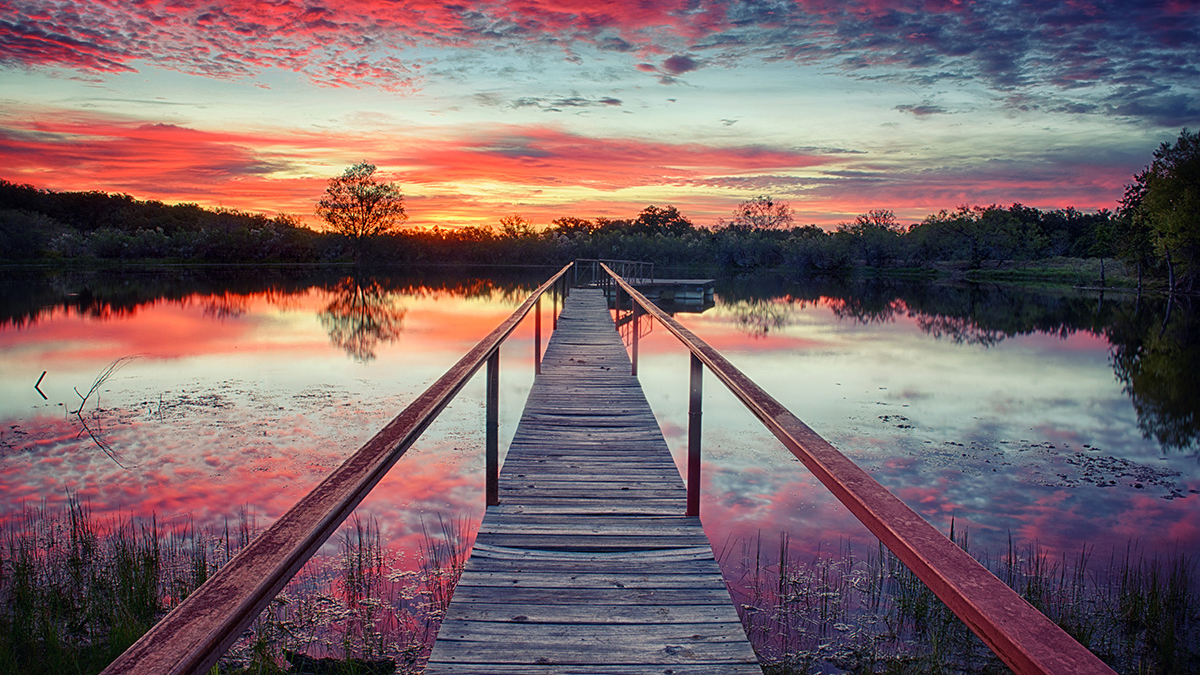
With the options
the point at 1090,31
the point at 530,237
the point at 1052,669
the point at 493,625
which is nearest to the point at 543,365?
the point at 493,625

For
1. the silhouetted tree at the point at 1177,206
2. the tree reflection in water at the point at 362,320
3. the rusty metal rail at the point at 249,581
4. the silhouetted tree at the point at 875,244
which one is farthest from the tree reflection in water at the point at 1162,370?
the silhouetted tree at the point at 875,244

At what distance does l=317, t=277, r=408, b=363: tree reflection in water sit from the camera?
15387 mm

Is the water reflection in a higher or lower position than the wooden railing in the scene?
lower

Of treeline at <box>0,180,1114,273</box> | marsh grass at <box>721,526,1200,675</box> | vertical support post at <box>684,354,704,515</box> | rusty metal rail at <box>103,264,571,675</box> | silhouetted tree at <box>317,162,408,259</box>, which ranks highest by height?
silhouetted tree at <box>317,162,408,259</box>

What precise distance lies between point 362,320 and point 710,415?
1364 centimetres

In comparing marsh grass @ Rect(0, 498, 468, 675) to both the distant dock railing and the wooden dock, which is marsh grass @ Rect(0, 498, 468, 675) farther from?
the distant dock railing

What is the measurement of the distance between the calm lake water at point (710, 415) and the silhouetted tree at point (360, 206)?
27.5m

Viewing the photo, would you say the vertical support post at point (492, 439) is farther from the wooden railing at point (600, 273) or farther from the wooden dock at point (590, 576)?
the wooden railing at point (600, 273)

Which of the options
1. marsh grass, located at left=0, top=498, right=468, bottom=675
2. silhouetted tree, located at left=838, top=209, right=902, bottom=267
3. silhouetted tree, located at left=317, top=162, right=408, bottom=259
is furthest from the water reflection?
silhouetted tree, located at left=317, top=162, right=408, bottom=259

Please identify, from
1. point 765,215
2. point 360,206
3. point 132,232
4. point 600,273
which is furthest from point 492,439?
point 132,232

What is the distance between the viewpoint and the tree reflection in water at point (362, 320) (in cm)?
1539

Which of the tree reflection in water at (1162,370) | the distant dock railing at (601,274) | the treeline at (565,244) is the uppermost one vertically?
the treeline at (565,244)

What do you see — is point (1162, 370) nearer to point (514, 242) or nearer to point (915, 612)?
point (915, 612)

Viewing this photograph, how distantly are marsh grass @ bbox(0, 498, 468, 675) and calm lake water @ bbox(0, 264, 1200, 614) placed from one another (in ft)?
1.20
